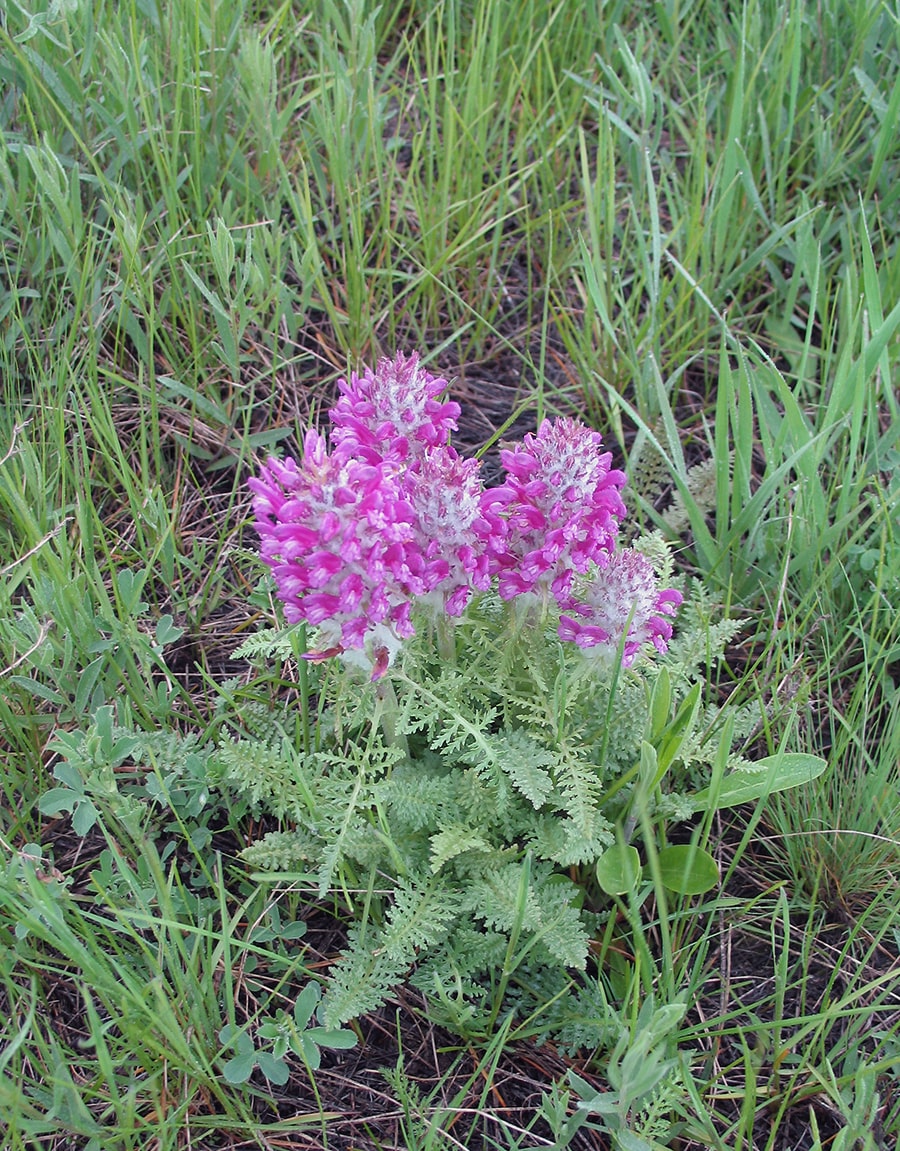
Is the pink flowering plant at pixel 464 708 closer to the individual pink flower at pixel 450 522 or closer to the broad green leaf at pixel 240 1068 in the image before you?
the individual pink flower at pixel 450 522

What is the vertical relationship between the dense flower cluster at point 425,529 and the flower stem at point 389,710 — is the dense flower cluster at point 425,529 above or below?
above

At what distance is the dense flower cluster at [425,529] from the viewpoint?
1.81 metres

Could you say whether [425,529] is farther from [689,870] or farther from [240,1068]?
[240,1068]

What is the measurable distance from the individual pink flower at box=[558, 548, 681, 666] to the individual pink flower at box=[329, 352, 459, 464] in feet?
1.48

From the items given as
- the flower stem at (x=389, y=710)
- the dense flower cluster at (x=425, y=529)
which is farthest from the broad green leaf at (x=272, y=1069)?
the dense flower cluster at (x=425, y=529)

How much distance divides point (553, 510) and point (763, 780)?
2.54 feet

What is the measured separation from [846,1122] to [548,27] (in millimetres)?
3285

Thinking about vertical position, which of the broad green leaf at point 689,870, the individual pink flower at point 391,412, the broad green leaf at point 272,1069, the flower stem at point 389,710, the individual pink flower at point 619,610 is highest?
the individual pink flower at point 391,412

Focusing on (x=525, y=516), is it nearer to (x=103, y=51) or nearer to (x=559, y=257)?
(x=559, y=257)

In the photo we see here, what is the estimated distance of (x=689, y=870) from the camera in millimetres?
2082

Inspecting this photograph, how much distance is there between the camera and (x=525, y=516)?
2057 mm

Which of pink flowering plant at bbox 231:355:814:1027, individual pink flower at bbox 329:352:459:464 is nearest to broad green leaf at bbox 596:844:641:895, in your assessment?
pink flowering plant at bbox 231:355:814:1027

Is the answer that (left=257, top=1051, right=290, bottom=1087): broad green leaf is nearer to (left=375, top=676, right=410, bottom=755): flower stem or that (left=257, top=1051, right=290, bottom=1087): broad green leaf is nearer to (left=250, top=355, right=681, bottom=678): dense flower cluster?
(left=375, top=676, right=410, bottom=755): flower stem

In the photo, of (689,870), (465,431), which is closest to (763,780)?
(689,870)
